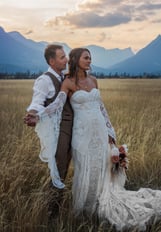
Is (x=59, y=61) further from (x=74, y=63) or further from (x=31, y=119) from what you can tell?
(x=31, y=119)

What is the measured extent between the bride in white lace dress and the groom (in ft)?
0.19

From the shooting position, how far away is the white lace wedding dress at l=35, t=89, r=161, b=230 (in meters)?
4.49

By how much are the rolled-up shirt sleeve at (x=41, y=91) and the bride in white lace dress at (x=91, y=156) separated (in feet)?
0.27

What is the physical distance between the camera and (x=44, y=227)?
14.3 ft

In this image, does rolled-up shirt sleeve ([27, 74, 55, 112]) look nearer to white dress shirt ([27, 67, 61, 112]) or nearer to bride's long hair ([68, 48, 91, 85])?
white dress shirt ([27, 67, 61, 112])

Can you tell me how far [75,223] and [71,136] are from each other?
767 millimetres

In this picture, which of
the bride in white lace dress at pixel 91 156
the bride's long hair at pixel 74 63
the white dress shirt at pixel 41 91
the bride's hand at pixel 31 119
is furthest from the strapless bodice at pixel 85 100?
the bride's hand at pixel 31 119

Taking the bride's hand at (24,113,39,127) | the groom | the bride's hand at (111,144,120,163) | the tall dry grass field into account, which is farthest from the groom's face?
the tall dry grass field

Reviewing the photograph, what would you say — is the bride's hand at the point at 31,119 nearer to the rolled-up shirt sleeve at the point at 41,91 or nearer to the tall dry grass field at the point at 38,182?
the rolled-up shirt sleeve at the point at 41,91

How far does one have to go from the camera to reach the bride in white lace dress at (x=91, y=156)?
176 inches

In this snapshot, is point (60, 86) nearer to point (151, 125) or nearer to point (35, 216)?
point (35, 216)

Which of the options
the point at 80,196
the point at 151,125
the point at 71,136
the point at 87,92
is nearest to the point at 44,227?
the point at 80,196

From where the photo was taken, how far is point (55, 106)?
4.41 meters

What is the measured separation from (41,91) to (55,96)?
14 centimetres
